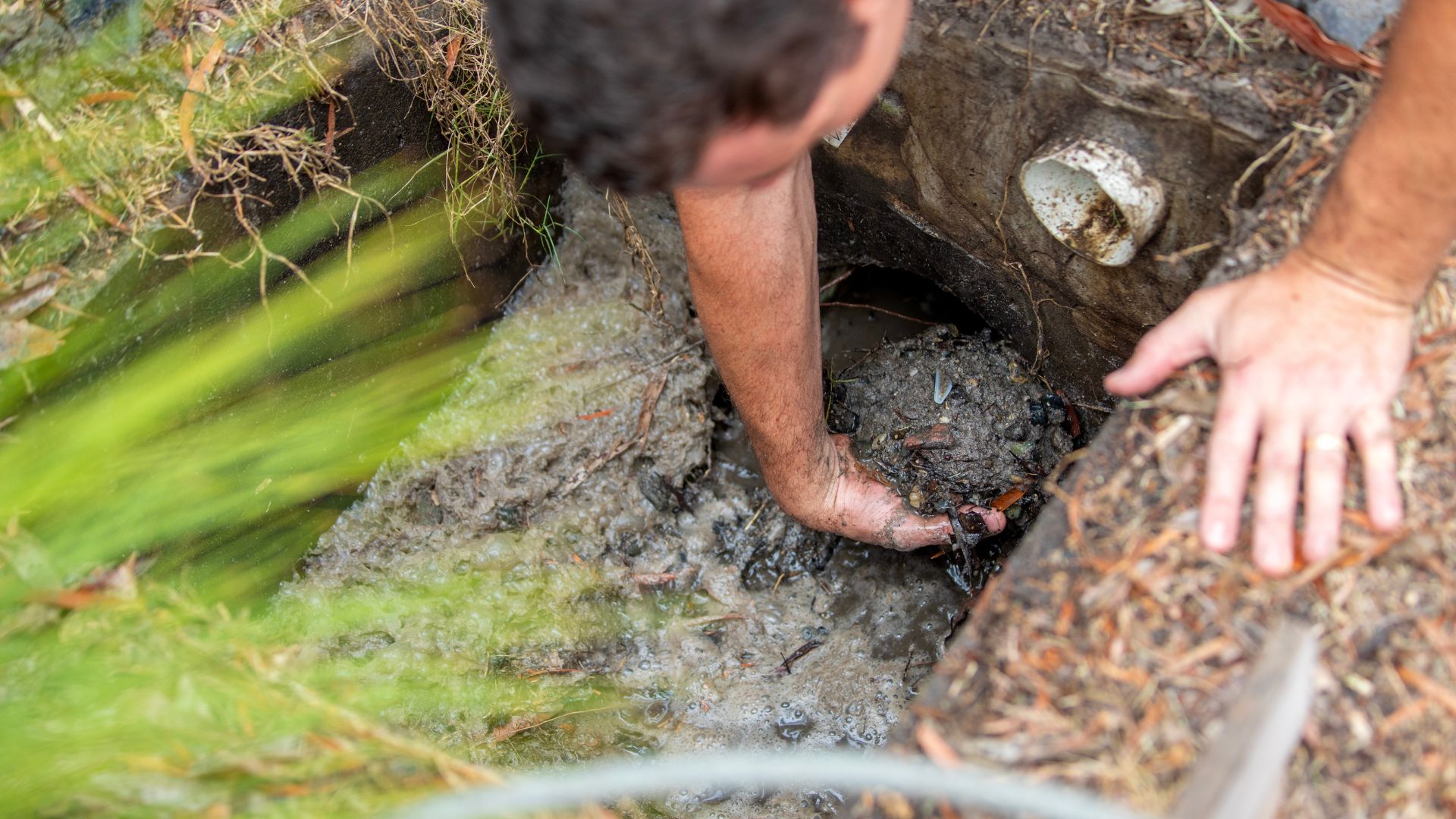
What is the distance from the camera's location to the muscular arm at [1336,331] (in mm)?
1177

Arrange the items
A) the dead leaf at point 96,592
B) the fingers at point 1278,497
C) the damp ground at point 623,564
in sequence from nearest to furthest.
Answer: the fingers at point 1278,497 < the dead leaf at point 96,592 < the damp ground at point 623,564

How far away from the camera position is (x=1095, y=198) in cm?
185

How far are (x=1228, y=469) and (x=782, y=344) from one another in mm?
977

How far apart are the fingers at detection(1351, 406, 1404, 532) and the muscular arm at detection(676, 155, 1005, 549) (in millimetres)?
997

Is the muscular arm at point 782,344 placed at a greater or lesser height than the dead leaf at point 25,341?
lesser

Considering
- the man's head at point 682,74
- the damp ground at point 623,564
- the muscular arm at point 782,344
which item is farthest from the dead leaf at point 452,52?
the man's head at point 682,74

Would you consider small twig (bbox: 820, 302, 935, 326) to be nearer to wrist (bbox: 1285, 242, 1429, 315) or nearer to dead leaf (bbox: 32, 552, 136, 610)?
wrist (bbox: 1285, 242, 1429, 315)

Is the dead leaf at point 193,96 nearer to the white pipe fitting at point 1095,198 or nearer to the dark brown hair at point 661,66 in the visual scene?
the dark brown hair at point 661,66

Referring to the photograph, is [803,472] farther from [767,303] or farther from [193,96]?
[193,96]

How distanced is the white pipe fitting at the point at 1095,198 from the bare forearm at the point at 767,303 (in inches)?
18.3

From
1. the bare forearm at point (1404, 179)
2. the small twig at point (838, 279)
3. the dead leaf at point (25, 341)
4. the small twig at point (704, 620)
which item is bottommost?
the small twig at point (704, 620)

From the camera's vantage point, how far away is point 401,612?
2.17 meters

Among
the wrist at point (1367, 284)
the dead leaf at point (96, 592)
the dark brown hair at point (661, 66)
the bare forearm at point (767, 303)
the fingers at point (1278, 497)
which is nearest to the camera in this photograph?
the dark brown hair at point (661, 66)

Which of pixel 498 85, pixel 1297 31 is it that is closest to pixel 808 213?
pixel 498 85
